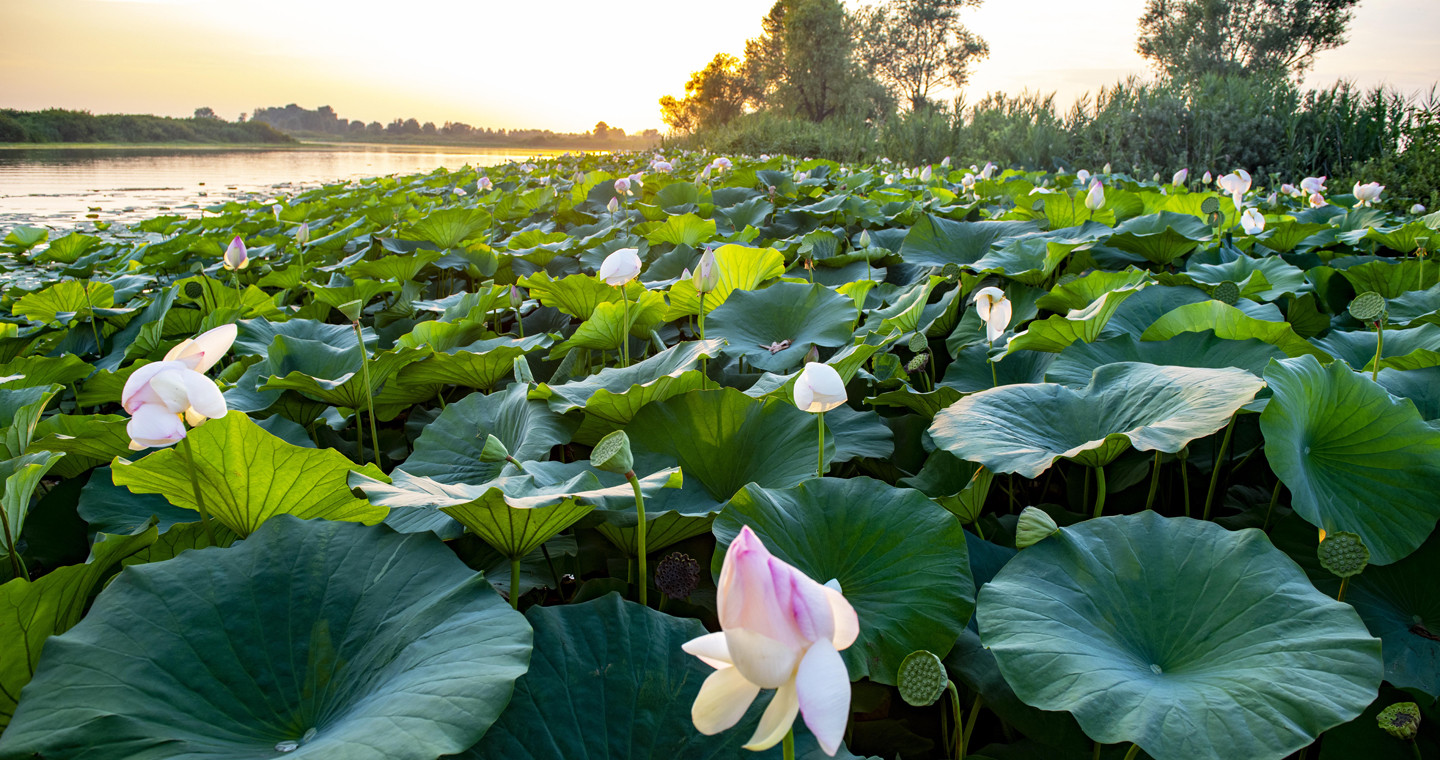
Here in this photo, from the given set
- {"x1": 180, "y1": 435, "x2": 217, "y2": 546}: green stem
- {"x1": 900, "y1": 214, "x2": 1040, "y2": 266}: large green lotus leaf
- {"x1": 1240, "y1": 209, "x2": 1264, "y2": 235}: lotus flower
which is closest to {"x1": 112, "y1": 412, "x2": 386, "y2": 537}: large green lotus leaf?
{"x1": 180, "y1": 435, "x2": 217, "y2": 546}: green stem

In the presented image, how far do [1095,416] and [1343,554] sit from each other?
0.29m

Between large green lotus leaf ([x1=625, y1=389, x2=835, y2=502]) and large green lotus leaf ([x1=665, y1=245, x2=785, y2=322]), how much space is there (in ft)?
1.90

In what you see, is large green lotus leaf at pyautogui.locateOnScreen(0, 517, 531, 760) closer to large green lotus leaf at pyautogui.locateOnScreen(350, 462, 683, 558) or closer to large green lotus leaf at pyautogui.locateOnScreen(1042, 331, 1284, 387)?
large green lotus leaf at pyautogui.locateOnScreen(350, 462, 683, 558)

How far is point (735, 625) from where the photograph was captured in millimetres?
331

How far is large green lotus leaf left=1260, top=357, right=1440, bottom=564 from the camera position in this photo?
72 cm

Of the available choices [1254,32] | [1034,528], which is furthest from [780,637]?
[1254,32]

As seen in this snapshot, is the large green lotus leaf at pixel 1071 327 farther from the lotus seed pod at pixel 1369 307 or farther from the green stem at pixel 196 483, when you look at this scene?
the green stem at pixel 196 483

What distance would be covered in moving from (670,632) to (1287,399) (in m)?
0.67

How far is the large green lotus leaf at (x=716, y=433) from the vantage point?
91 cm

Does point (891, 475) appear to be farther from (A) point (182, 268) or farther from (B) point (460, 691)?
(A) point (182, 268)

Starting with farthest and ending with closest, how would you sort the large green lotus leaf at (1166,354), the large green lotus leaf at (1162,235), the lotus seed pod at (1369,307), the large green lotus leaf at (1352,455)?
the large green lotus leaf at (1162,235), the large green lotus leaf at (1166,354), the lotus seed pod at (1369,307), the large green lotus leaf at (1352,455)

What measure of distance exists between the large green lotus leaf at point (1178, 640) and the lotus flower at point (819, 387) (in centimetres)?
22

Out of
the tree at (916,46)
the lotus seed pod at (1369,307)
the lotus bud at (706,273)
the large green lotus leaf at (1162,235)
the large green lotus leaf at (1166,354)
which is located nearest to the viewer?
the lotus seed pod at (1369,307)

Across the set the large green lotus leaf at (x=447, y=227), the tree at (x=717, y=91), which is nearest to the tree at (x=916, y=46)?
the tree at (x=717, y=91)
